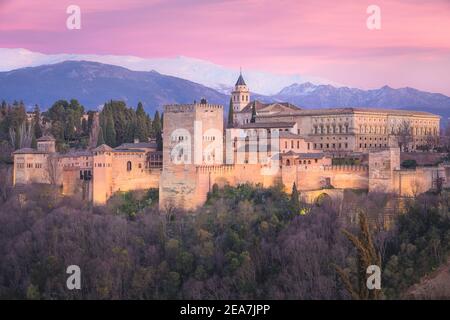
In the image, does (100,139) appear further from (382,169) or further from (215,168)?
(382,169)

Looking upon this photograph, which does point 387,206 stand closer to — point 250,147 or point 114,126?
point 250,147

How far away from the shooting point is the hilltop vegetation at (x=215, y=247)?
21641 millimetres

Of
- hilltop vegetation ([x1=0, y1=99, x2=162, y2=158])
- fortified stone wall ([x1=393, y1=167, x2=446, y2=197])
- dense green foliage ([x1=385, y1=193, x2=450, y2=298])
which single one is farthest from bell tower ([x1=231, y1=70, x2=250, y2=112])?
dense green foliage ([x1=385, y1=193, x2=450, y2=298])

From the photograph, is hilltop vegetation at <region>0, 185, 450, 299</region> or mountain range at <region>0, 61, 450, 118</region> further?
mountain range at <region>0, 61, 450, 118</region>

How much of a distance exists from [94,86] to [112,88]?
1.64m

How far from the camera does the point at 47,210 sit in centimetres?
2678

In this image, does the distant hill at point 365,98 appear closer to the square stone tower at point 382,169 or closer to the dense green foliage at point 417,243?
the square stone tower at point 382,169

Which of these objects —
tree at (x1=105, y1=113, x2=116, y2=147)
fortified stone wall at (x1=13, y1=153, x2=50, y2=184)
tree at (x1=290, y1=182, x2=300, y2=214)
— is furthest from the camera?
tree at (x1=105, y1=113, x2=116, y2=147)

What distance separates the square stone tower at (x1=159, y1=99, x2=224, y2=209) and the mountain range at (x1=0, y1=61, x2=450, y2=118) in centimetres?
4288

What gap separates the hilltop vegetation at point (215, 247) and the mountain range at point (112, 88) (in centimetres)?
4451

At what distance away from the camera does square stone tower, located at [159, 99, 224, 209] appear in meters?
26.1

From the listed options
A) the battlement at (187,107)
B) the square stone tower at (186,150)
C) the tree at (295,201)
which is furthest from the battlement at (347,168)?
the battlement at (187,107)

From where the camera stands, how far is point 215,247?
23344 millimetres

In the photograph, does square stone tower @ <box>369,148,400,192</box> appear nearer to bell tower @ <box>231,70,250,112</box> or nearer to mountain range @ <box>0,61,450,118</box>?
bell tower @ <box>231,70,250,112</box>
